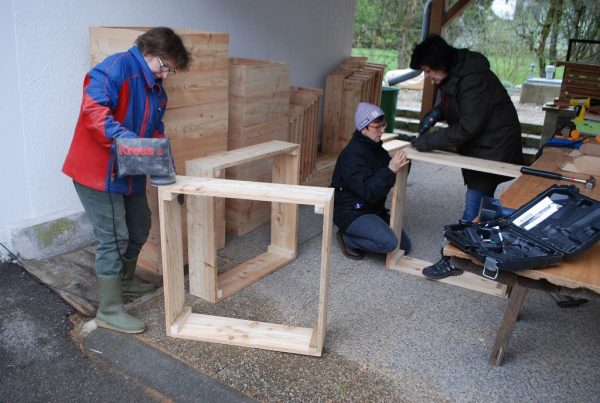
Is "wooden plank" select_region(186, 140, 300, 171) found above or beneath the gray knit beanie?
beneath

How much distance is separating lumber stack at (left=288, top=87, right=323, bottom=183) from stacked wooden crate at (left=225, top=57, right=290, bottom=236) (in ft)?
1.58

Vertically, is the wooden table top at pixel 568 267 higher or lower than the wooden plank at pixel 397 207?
higher

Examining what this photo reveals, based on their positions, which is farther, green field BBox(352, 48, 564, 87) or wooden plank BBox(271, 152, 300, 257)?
green field BBox(352, 48, 564, 87)

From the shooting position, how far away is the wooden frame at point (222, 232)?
3590 millimetres

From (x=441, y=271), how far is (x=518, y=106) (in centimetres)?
847

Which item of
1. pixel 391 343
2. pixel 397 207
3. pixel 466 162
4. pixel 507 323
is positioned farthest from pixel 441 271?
pixel 507 323

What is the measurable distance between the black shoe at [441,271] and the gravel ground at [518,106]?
6.87m

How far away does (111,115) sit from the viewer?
2842mm

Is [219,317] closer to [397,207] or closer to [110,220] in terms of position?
[110,220]

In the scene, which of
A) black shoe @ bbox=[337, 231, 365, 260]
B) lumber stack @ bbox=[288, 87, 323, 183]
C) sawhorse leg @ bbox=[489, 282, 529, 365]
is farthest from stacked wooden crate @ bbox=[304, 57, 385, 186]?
sawhorse leg @ bbox=[489, 282, 529, 365]

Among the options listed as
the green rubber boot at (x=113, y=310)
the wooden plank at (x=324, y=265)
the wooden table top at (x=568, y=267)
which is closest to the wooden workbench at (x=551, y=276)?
the wooden table top at (x=568, y=267)

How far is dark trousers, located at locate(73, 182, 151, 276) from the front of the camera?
3.12m

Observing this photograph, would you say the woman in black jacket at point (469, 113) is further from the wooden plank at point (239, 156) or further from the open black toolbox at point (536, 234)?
the open black toolbox at point (536, 234)

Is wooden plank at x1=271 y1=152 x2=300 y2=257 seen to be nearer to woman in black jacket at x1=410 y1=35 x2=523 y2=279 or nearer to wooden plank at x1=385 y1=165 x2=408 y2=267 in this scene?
wooden plank at x1=385 y1=165 x2=408 y2=267
